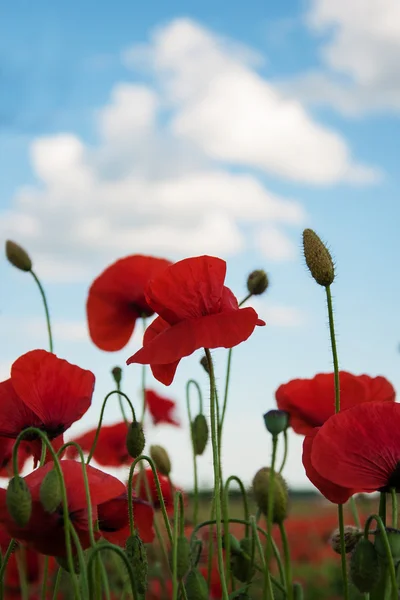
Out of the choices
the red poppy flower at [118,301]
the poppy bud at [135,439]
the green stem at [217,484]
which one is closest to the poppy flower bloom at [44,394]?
the poppy bud at [135,439]

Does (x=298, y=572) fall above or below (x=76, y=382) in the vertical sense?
below

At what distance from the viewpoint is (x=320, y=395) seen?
163 cm

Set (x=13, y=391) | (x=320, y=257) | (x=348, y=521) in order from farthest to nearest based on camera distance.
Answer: (x=348, y=521)
(x=13, y=391)
(x=320, y=257)

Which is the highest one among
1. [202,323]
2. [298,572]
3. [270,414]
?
[202,323]

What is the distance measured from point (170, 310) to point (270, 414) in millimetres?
273

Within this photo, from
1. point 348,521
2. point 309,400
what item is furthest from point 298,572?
point 309,400

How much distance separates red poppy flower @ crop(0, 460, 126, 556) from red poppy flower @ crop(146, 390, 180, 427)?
1545 mm

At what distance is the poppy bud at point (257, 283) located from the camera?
71.1 inches

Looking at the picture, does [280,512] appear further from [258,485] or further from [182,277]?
[182,277]

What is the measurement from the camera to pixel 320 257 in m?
1.34

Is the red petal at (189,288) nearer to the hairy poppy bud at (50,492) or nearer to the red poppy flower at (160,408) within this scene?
the hairy poppy bud at (50,492)

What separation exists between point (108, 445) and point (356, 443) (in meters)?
1.29

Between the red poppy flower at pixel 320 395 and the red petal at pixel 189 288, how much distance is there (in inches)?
12.1

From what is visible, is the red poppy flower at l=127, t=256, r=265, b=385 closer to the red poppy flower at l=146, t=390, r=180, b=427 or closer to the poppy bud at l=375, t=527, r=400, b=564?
the poppy bud at l=375, t=527, r=400, b=564
